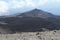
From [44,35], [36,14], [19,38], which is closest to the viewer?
[19,38]

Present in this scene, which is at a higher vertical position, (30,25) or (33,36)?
A: (30,25)

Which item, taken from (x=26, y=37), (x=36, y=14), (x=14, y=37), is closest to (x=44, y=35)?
(x=26, y=37)

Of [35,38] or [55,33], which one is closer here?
[35,38]

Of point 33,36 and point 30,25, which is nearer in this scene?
point 33,36

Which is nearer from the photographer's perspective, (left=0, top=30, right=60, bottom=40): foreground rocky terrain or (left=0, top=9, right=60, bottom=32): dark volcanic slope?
(left=0, top=30, right=60, bottom=40): foreground rocky terrain

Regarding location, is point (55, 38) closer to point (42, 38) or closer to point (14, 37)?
point (42, 38)

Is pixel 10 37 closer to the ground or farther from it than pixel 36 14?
closer to the ground

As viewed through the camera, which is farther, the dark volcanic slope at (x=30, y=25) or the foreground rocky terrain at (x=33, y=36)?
the dark volcanic slope at (x=30, y=25)

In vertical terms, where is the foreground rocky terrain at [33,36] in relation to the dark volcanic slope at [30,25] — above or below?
below

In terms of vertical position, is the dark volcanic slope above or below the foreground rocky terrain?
above

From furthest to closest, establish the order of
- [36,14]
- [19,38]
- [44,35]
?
[36,14] → [44,35] → [19,38]
